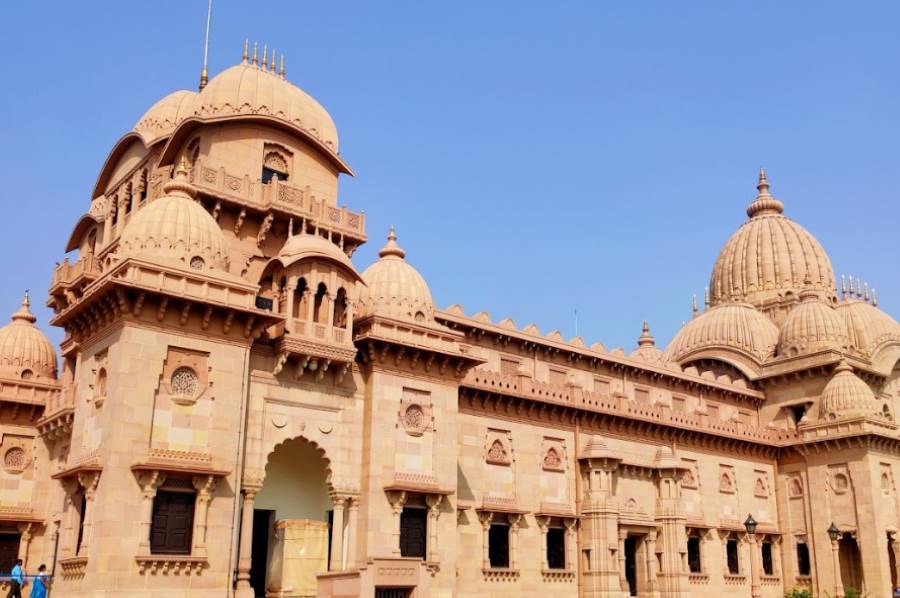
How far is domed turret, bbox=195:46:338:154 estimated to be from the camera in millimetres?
29516

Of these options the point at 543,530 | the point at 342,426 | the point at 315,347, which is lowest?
the point at 543,530

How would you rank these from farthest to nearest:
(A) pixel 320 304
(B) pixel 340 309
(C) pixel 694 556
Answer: (C) pixel 694 556 → (B) pixel 340 309 → (A) pixel 320 304

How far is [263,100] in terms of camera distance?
1180 inches

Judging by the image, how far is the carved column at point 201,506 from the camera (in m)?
21.9

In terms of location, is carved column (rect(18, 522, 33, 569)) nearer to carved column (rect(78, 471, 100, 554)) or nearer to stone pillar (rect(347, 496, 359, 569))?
carved column (rect(78, 471, 100, 554))

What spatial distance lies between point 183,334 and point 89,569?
5852 mm

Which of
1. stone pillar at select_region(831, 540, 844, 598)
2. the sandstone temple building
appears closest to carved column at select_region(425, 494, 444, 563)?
the sandstone temple building

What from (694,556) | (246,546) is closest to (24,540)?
(246,546)

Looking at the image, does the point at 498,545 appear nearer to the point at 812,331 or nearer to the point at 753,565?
the point at 753,565

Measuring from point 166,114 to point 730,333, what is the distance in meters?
30.8

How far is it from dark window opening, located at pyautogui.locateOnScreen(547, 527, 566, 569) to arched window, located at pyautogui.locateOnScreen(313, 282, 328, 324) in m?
12.8

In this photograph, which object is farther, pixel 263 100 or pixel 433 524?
pixel 263 100

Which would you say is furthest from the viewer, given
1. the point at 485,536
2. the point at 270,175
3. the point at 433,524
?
the point at 485,536

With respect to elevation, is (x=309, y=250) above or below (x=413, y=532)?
above
